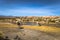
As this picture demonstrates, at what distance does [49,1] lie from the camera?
20.3ft

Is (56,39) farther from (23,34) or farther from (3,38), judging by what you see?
(3,38)

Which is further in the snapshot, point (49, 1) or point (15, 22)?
point (15, 22)

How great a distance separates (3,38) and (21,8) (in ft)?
5.47

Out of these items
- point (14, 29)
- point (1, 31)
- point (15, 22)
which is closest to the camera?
point (1, 31)

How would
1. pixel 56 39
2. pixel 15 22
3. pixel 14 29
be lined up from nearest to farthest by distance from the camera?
1. pixel 56 39
2. pixel 14 29
3. pixel 15 22

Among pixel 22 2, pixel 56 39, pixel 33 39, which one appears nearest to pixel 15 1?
pixel 22 2

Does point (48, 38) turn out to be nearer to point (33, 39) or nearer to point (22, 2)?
point (33, 39)

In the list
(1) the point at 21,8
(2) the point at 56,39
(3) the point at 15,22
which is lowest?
(2) the point at 56,39

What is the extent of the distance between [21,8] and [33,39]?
1634 mm

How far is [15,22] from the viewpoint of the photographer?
7605 millimetres

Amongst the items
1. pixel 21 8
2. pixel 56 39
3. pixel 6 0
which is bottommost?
pixel 56 39

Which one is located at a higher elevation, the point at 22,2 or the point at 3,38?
the point at 22,2

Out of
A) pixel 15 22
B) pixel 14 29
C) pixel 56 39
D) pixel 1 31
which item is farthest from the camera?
pixel 15 22

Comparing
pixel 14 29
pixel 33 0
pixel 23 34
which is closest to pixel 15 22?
pixel 14 29
